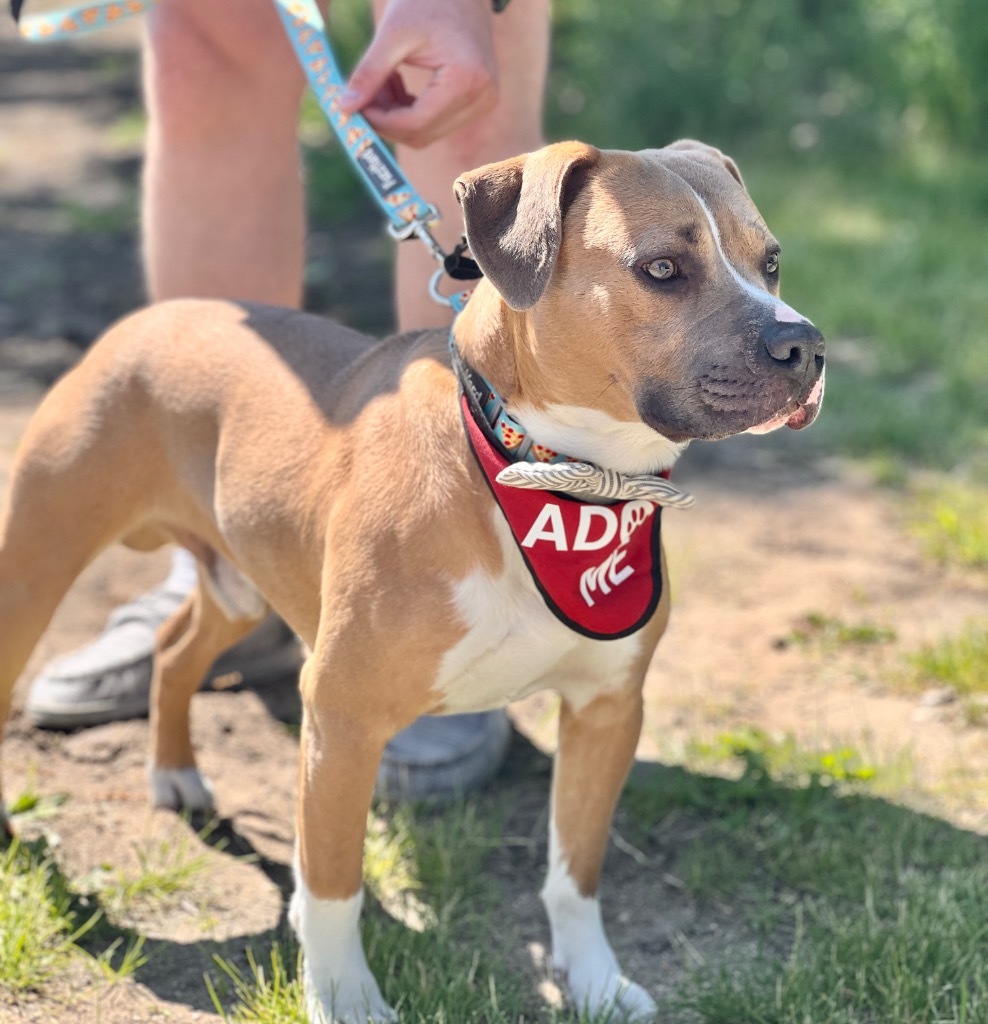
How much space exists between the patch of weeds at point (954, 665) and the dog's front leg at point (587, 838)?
1320 mm

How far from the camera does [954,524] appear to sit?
444 cm

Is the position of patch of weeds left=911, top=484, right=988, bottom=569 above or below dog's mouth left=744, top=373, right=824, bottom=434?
below

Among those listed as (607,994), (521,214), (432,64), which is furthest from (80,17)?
(607,994)

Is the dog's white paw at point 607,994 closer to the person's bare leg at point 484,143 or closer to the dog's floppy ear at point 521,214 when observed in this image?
the dog's floppy ear at point 521,214

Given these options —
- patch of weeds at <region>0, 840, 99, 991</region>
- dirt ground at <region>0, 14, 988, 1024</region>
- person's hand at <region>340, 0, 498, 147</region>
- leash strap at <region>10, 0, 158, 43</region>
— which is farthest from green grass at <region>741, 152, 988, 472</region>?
patch of weeds at <region>0, 840, 99, 991</region>

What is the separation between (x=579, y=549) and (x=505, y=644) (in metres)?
0.21

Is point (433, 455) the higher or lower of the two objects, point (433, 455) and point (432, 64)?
the lower

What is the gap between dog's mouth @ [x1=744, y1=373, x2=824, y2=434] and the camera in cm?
219

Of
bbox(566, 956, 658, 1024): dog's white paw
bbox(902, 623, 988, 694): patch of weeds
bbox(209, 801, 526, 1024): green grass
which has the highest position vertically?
bbox(902, 623, 988, 694): patch of weeds

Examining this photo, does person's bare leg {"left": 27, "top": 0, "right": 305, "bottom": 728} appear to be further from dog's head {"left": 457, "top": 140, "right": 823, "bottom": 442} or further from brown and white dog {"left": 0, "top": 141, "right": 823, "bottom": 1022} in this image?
dog's head {"left": 457, "top": 140, "right": 823, "bottom": 442}

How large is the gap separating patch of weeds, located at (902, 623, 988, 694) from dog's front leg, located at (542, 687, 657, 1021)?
132 cm

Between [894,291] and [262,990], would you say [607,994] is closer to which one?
[262,990]

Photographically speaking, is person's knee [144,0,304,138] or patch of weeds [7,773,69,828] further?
person's knee [144,0,304,138]

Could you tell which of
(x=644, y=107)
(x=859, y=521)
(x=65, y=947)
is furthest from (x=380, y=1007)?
(x=644, y=107)
